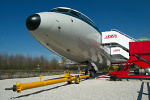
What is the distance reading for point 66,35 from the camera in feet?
27.3

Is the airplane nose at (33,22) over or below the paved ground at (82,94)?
over

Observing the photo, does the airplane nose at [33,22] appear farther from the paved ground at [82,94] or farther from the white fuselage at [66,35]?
the paved ground at [82,94]

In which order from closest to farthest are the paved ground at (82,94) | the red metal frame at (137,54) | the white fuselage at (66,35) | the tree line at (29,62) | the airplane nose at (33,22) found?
1. the paved ground at (82,94)
2. the airplane nose at (33,22)
3. the white fuselage at (66,35)
4. the red metal frame at (137,54)
5. the tree line at (29,62)

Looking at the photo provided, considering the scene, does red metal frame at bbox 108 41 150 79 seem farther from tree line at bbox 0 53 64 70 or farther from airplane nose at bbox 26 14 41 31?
tree line at bbox 0 53 64 70

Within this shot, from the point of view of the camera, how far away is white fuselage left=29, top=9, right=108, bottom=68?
7426 mm

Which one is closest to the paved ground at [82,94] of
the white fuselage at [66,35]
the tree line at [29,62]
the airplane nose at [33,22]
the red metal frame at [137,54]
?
the white fuselage at [66,35]

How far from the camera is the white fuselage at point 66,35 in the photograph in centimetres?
743

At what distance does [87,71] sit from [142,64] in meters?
4.92

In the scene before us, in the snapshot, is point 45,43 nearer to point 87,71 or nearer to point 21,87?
point 21,87

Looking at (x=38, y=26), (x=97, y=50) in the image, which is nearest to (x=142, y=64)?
(x=97, y=50)

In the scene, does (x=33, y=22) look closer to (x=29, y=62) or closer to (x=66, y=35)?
(x=66, y=35)

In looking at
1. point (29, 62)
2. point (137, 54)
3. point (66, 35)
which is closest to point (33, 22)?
point (66, 35)

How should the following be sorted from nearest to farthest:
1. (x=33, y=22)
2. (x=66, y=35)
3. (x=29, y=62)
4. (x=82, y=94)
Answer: (x=82, y=94) → (x=33, y=22) → (x=66, y=35) → (x=29, y=62)

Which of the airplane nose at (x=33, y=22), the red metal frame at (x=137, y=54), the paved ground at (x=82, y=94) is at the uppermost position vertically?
the airplane nose at (x=33, y=22)
